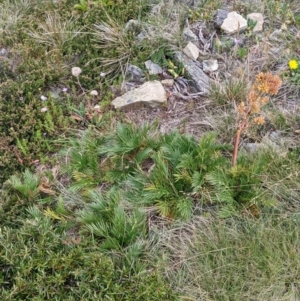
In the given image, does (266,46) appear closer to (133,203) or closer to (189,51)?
(189,51)

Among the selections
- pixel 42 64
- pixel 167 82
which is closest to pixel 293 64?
pixel 167 82

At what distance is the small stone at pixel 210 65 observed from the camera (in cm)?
430

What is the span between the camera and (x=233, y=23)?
4473 mm

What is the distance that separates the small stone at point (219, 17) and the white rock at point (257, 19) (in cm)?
23

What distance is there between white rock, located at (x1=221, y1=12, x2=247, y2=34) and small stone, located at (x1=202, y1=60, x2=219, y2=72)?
0.38 m

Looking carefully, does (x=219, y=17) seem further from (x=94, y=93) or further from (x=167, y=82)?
(x=94, y=93)

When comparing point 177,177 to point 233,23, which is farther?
point 233,23

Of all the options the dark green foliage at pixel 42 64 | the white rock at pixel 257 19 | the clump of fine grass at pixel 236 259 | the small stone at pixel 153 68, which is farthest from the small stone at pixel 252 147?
the dark green foliage at pixel 42 64

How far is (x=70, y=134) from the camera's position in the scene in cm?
403

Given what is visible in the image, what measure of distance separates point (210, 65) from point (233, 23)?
521mm

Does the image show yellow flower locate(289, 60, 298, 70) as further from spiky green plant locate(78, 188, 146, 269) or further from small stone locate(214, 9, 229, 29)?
spiky green plant locate(78, 188, 146, 269)

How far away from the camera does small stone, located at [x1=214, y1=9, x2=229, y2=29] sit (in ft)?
14.9

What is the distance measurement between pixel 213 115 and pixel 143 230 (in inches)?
50.5

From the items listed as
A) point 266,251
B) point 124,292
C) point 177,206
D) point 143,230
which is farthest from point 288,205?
point 124,292
